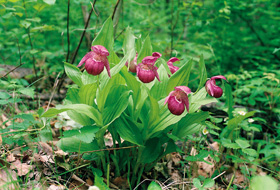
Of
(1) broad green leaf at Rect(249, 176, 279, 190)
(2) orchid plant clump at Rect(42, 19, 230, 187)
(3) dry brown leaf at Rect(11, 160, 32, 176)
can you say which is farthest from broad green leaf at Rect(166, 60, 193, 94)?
(3) dry brown leaf at Rect(11, 160, 32, 176)

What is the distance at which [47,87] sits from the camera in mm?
3020

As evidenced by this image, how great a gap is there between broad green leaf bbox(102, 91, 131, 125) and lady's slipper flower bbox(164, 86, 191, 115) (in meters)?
0.27

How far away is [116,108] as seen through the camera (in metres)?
1.33

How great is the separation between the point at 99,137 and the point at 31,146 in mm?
496

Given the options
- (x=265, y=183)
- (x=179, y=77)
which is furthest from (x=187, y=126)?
(x=265, y=183)

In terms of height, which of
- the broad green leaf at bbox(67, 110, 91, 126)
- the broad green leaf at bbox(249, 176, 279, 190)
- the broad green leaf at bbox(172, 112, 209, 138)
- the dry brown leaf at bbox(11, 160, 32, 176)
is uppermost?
the broad green leaf at bbox(249, 176, 279, 190)

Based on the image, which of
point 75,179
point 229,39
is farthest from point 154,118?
point 229,39

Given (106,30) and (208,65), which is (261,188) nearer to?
(106,30)

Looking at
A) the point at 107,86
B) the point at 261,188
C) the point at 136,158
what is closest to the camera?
the point at 261,188

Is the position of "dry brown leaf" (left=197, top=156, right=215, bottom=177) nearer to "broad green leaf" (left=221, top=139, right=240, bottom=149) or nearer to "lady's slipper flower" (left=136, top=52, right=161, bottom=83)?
"broad green leaf" (left=221, top=139, right=240, bottom=149)

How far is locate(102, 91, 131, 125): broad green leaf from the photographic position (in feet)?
4.27

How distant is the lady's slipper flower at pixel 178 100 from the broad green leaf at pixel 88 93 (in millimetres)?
469

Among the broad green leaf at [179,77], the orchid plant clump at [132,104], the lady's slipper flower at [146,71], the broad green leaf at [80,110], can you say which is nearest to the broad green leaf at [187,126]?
the orchid plant clump at [132,104]

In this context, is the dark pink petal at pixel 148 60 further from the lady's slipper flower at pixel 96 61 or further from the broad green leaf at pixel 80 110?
the broad green leaf at pixel 80 110
